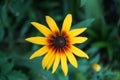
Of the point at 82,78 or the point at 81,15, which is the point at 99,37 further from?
the point at 82,78

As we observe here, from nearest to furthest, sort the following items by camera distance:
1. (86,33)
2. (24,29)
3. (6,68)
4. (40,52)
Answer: (40,52) < (6,68) < (24,29) < (86,33)

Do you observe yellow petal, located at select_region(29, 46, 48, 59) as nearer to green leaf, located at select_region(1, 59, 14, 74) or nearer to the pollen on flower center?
the pollen on flower center

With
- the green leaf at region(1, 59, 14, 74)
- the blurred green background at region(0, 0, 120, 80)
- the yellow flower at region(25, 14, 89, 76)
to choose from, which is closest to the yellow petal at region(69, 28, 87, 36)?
the yellow flower at region(25, 14, 89, 76)

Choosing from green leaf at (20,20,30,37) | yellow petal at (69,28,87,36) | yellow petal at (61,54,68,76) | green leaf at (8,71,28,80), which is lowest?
green leaf at (8,71,28,80)

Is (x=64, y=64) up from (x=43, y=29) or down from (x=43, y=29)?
down

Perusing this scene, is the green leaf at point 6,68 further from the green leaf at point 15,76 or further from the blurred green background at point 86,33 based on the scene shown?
the blurred green background at point 86,33

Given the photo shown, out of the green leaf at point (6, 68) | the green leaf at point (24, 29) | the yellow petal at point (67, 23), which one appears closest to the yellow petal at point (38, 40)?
the yellow petal at point (67, 23)

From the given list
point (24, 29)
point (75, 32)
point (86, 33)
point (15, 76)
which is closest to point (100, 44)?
point (86, 33)

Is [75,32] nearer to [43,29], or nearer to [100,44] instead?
[43,29]

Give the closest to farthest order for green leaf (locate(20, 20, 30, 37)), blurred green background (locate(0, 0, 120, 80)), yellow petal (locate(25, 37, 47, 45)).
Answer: yellow petal (locate(25, 37, 47, 45)), blurred green background (locate(0, 0, 120, 80)), green leaf (locate(20, 20, 30, 37))
